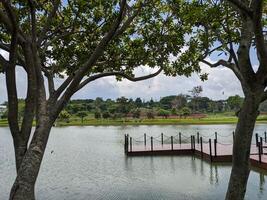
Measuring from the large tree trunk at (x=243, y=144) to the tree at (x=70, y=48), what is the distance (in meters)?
2.84

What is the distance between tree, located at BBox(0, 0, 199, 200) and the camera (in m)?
6.67

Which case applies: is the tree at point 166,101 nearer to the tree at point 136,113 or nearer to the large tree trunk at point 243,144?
the tree at point 136,113

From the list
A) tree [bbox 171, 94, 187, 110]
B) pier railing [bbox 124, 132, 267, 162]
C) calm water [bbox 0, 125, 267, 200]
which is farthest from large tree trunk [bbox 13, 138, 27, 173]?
tree [bbox 171, 94, 187, 110]

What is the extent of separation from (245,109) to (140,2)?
4.26m

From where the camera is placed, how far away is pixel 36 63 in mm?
6918

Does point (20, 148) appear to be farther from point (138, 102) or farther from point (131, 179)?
point (138, 102)

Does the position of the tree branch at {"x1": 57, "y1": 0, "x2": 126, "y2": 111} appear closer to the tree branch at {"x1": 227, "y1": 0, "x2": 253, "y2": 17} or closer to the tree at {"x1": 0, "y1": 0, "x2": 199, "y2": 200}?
the tree at {"x1": 0, "y1": 0, "x2": 199, "y2": 200}

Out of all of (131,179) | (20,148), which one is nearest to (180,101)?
(131,179)

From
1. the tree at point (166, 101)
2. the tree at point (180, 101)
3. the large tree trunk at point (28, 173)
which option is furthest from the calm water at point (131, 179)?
the tree at point (166, 101)

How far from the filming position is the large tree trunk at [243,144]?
210 inches

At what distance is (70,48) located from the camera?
31.8ft

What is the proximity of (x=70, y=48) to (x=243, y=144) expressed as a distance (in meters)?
5.69

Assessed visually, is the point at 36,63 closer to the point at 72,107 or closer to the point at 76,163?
the point at 76,163

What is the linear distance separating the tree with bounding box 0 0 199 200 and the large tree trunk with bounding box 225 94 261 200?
284 centimetres
